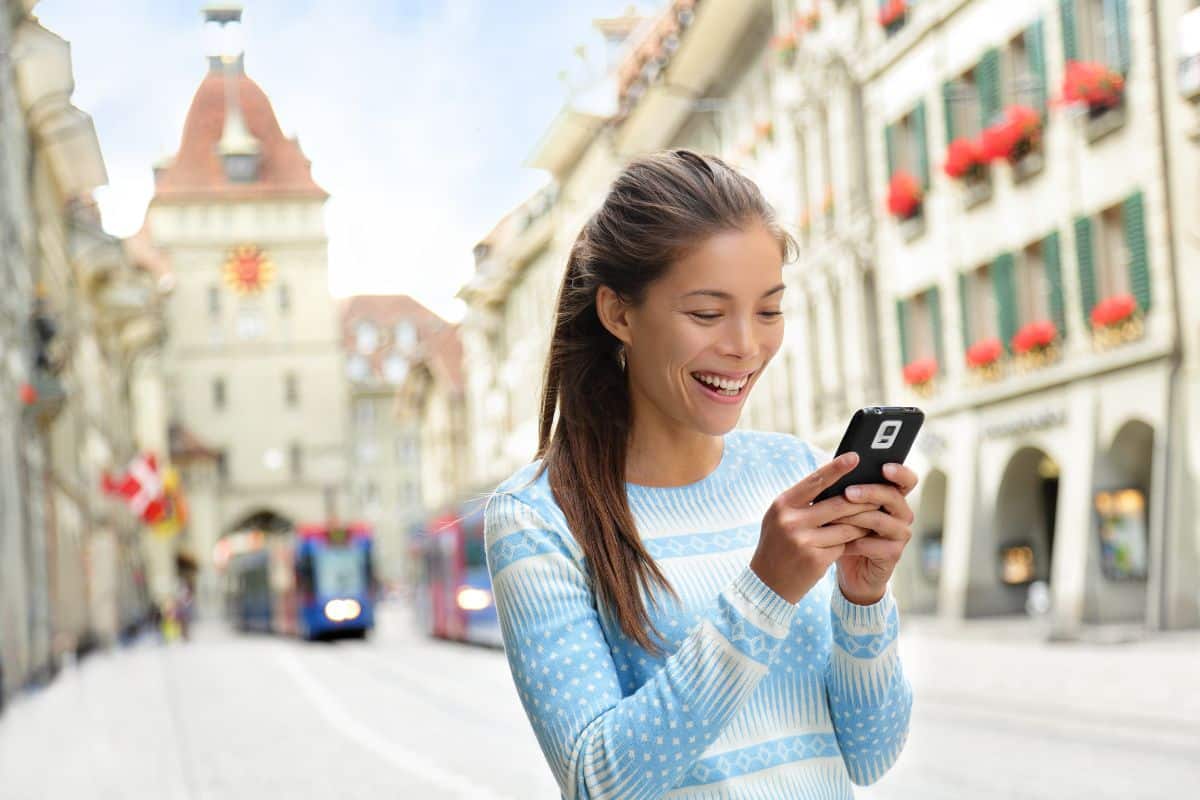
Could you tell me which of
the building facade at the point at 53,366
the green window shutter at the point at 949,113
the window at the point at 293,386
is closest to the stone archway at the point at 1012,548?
the green window shutter at the point at 949,113

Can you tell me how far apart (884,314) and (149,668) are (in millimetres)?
14913

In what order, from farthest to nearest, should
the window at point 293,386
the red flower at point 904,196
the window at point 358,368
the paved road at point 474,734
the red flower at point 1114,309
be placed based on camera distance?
the window at point 358,368 → the window at point 293,386 → the red flower at point 904,196 → the red flower at point 1114,309 → the paved road at point 474,734

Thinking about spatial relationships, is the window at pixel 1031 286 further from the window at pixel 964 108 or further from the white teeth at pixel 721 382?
the white teeth at pixel 721 382

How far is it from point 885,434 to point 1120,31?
71.2ft

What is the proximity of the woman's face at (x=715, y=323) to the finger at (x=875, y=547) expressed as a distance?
10.0 inches

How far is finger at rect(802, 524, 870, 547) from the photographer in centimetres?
224

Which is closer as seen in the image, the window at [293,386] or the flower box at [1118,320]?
the flower box at [1118,320]

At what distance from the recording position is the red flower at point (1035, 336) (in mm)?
25062

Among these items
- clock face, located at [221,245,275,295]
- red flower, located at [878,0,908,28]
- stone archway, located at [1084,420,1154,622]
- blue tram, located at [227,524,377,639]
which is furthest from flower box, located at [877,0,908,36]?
clock face, located at [221,245,275,295]

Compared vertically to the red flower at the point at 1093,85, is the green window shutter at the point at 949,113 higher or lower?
higher

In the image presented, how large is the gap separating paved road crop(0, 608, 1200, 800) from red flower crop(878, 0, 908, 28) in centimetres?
897

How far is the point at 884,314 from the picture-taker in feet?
105

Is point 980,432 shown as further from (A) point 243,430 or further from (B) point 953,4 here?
(A) point 243,430

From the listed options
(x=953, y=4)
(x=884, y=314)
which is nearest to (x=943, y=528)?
(x=884, y=314)
